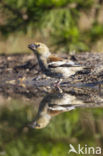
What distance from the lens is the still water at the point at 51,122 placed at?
14.4ft

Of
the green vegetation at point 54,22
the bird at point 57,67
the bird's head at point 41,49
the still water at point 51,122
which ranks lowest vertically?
the still water at point 51,122

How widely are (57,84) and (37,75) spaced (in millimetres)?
1153

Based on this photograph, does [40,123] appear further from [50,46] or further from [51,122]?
[50,46]

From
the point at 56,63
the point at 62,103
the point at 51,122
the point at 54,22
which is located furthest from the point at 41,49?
the point at 54,22

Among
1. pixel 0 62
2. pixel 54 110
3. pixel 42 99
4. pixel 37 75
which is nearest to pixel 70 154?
pixel 54 110

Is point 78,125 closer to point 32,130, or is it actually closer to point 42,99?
point 32,130

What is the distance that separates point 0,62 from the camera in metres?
10.3

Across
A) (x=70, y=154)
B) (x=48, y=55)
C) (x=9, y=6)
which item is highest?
(x=9, y=6)

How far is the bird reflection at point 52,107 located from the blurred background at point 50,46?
0.25 ft

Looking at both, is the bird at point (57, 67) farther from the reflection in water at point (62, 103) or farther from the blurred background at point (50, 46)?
the blurred background at point (50, 46)

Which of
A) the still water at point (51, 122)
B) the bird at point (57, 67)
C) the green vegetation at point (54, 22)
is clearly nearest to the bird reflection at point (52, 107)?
the still water at point (51, 122)

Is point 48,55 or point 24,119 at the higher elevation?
point 48,55

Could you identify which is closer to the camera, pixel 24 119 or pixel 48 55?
pixel 24 119

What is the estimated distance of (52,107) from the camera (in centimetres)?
561
